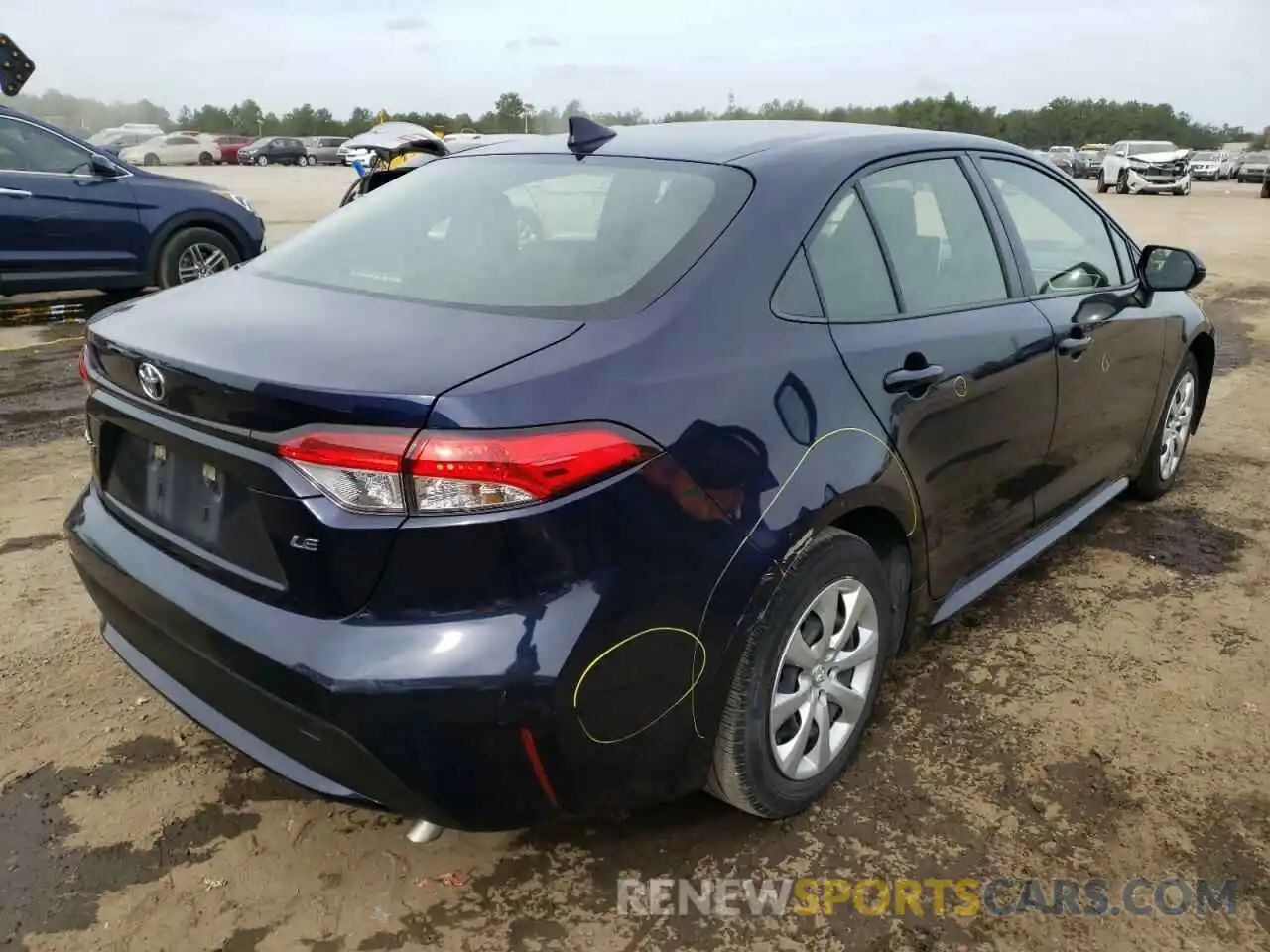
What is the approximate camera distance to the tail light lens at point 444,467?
72.9 inches

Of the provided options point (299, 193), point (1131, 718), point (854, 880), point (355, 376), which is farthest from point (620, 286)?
point (299, 193)

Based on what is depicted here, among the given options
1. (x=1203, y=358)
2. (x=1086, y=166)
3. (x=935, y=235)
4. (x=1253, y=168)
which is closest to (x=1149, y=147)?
(x=1253, y=168)

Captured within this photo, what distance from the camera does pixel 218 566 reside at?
7.07 ft

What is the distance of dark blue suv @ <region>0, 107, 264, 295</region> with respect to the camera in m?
8.21

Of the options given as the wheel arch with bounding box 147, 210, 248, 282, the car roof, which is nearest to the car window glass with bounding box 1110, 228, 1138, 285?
the car roof

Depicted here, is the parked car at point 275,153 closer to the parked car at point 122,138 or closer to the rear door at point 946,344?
the parked car at point 122,138

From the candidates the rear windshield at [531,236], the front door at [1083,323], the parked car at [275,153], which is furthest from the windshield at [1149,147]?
the parked car at [275,153]

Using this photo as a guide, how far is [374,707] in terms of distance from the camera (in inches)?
75.2

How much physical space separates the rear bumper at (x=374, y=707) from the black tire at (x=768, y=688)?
1.47ft

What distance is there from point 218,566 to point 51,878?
35.3 inches

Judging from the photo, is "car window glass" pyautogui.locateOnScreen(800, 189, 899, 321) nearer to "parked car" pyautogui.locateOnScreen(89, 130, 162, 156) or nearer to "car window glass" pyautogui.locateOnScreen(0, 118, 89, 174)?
"car window glass" pyautogui.locateOnScreen(0, 118, 89, 174)

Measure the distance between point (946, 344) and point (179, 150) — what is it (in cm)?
5321

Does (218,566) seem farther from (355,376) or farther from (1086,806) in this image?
(1086,806)

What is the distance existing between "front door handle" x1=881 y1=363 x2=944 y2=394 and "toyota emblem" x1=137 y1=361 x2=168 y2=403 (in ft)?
5.39
